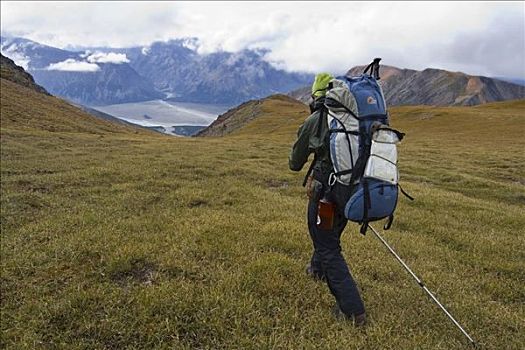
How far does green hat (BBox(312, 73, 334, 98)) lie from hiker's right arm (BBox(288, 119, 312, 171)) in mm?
491

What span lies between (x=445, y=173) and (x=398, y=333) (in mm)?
21679

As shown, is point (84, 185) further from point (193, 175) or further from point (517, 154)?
point (517, 154)

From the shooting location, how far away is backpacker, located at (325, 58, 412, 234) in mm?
5695

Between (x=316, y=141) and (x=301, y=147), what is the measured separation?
0.33 meters

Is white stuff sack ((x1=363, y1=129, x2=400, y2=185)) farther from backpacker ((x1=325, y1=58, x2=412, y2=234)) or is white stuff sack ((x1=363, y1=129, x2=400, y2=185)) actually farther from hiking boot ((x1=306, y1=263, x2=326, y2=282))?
hiking boot ((x1=306, y1=263, x2=326, y2=282))

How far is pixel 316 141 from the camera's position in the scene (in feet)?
20.8

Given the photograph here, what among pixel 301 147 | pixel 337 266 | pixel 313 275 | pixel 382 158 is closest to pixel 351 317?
pixel 337 266

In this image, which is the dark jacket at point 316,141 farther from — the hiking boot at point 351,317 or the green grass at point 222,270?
the green grass at point 222,270

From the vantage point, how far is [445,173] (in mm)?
25859

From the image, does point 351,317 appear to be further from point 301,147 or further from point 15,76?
point 15,76

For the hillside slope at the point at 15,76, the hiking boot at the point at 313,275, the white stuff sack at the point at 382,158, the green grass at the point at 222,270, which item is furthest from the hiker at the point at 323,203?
the hillside slope at the point at 15,76

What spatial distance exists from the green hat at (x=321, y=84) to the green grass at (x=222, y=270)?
11.3 ft

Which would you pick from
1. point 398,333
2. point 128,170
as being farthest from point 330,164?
point 128,170

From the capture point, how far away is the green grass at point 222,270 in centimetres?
641
